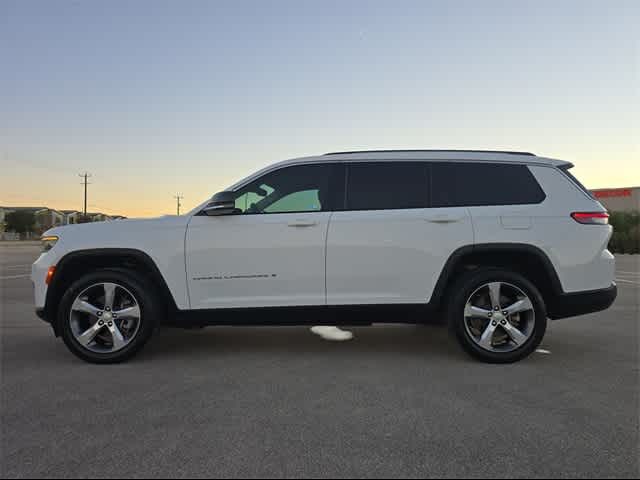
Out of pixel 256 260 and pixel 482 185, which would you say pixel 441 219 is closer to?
pixel 482 185

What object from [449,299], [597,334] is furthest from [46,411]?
[597,334]

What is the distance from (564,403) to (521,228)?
68.0 inches

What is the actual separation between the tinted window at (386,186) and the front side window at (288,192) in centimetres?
26

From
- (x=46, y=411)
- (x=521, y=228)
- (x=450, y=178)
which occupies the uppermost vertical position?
(x=450, y=178)

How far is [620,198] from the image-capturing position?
51.2 m

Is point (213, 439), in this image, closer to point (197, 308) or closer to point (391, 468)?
point (391, 468)

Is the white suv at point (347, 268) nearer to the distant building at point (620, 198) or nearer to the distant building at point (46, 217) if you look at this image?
the distant building at point (620, 198)

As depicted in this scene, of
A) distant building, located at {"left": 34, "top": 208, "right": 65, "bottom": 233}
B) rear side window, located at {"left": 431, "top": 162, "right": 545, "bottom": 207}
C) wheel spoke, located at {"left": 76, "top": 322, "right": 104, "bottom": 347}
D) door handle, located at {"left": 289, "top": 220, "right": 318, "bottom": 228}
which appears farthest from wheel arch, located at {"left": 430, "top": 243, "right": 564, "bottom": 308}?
distant building, located at {"left": 34, "top": 208, "right": 65, "bottom": 233}

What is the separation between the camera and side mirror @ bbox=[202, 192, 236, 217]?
477 centimetres

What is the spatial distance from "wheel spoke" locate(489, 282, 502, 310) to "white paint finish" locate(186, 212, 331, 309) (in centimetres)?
152

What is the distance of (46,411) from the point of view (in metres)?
3.50

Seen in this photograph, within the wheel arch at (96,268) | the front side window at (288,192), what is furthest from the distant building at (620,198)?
the wheel arch at (96,268)

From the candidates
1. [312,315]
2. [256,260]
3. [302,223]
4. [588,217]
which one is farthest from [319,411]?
[588,217]

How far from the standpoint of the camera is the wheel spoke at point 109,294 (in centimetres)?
484
